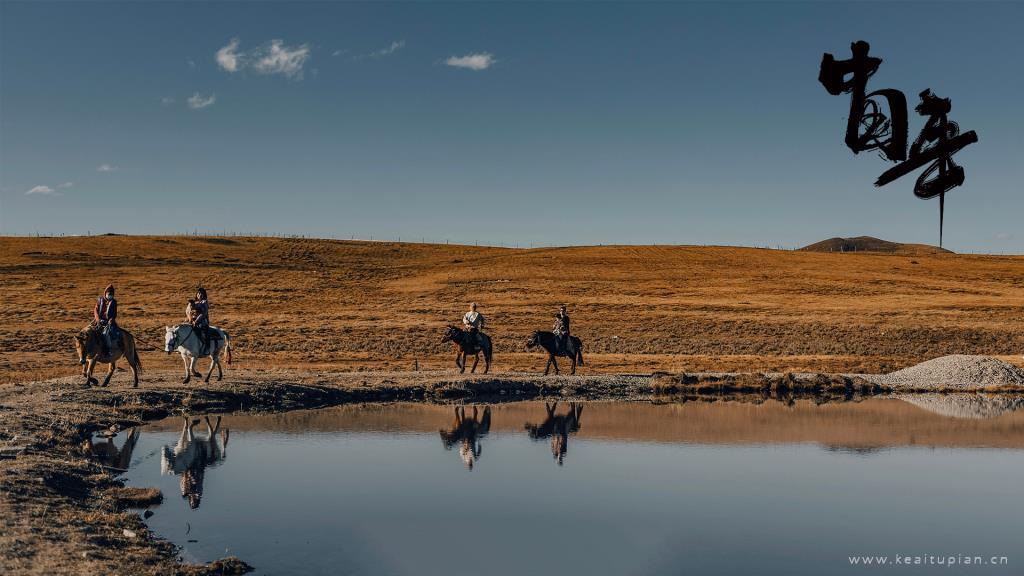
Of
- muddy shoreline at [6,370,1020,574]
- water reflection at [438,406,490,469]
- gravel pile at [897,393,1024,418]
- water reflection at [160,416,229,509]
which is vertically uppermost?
gravel pile at [897,393,1024,418]

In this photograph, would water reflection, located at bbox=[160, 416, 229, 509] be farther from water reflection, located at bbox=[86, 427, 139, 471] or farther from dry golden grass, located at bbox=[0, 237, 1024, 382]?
dry golden grass, located at bbox=[0, 237, 1024, 382]

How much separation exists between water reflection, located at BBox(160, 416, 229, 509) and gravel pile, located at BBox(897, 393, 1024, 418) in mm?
22563

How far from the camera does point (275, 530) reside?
44.4ft

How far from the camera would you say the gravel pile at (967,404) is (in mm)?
29047

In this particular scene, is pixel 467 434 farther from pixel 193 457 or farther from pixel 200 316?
pixel 200 316

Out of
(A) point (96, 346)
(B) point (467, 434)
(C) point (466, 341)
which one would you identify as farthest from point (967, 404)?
(A) point (96, 346)

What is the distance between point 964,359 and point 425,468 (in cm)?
2858

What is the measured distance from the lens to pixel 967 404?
1237 inches

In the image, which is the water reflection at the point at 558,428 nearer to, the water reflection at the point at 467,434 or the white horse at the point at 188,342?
the water reflection at the point at 467,434

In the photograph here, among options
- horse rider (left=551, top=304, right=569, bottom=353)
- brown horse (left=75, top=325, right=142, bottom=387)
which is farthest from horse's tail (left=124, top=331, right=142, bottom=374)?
horse rider (left=551, top=304, right=569, bottom=353)

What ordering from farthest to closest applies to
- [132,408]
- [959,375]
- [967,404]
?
[959,375]
[967,404]
[132,408]

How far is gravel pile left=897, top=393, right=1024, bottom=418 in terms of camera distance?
2905 cm

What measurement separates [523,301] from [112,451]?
4579 centimetres

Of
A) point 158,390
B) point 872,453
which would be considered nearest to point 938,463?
point 872,453
